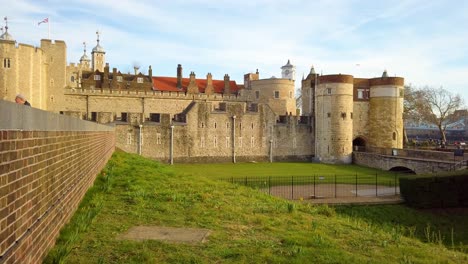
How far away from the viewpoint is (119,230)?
8.23m

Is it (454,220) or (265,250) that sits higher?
(265,250)

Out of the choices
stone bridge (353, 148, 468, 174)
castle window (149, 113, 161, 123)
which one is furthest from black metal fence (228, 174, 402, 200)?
castle window (149, 113, 161, 123)

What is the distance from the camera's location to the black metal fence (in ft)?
74.8

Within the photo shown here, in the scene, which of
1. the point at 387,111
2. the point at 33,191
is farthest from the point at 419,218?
the point at 387,111

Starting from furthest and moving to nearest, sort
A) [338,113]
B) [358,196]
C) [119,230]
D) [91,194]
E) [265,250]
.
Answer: [338,113] < [358,196] < [91,194] < [119,230] < [265,250]

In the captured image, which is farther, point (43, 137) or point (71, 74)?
point (71, 74)

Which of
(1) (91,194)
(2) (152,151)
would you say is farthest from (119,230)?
(2) (152,151)

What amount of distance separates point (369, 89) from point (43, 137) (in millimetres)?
46954

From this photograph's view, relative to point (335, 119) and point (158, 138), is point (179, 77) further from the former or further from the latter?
point (335, 119)

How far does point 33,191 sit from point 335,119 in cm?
4250

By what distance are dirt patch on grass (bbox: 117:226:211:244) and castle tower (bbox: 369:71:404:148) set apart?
42161 millimetres

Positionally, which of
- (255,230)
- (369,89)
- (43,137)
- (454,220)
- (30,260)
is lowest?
(454,220)

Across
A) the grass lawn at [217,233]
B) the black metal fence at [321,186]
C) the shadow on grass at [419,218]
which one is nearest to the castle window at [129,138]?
the black metal fence at [321,186]

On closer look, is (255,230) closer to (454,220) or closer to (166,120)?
(454,220)
